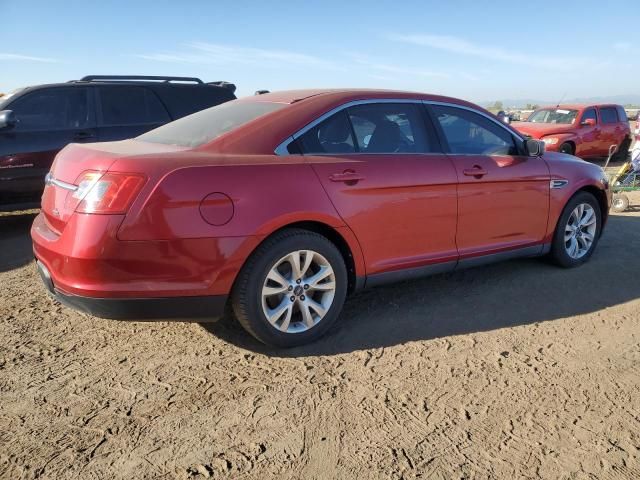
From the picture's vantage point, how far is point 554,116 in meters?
13.6

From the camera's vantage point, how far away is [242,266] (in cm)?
304

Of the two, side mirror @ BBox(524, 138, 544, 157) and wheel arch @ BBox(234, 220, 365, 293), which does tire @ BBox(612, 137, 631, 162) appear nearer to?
side mirror @ BBox(524, 138, 544, 157)

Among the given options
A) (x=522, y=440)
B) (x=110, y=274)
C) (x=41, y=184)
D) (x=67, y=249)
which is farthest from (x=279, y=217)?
(x=41, y=184)

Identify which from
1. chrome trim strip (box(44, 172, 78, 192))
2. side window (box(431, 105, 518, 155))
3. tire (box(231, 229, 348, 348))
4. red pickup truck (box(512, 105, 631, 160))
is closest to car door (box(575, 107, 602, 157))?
red pickup truck (box(512, 105, 631, 160))

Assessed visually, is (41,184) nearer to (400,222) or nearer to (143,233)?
(143,233)

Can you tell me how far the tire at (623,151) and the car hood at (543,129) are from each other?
300 centimetres

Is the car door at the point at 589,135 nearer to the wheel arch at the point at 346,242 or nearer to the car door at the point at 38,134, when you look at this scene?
the car door at the point at 38,134

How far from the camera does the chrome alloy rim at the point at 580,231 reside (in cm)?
488

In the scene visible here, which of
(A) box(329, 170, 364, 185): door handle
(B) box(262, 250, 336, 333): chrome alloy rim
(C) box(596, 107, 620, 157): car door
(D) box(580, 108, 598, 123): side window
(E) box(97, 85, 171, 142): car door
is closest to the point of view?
(B) box(262, 250, 336, 333): chrome alloy rim

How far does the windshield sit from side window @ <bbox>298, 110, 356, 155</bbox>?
37.2 ft

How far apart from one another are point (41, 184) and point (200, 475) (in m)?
4.97

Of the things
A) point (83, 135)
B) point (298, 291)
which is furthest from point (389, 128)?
point (83, 135)

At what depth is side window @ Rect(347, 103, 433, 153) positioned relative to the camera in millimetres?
3625

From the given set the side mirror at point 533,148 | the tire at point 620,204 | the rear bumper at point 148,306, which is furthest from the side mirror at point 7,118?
the tire at point 620,204
